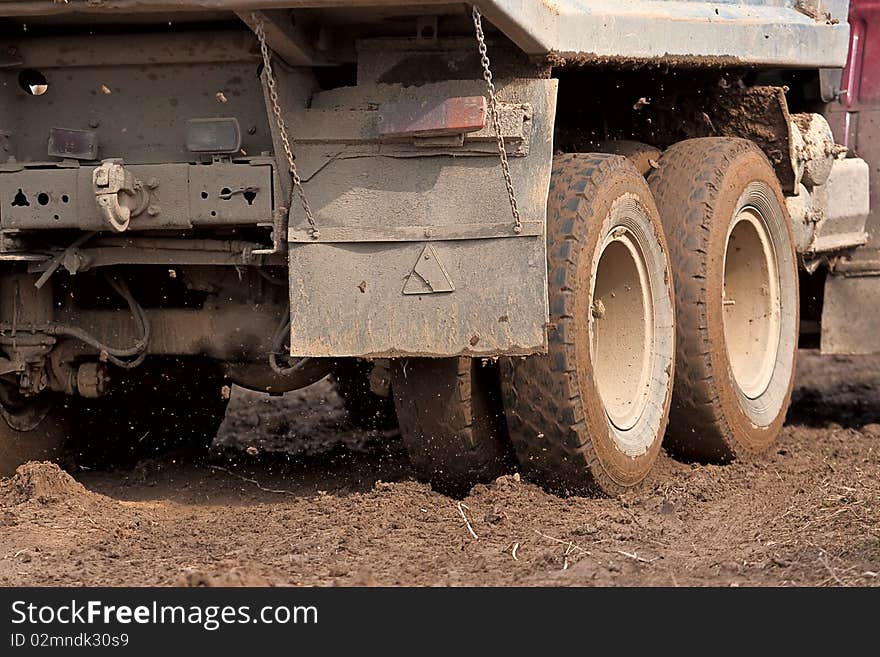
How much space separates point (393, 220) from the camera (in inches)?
199

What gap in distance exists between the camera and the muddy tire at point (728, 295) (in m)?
6.22

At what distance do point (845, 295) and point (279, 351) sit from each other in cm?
311

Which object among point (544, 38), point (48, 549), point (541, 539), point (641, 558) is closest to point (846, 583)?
point (641, 558)

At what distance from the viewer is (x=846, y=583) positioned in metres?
4.29

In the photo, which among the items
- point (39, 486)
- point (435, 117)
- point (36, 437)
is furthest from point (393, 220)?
point (36, 437)

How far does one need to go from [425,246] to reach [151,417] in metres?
2.26

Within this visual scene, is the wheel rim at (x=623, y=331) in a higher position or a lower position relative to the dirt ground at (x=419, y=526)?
higher

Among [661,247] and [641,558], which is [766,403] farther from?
[641,558]

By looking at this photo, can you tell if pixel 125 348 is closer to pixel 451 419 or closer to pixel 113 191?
pixel 113 191

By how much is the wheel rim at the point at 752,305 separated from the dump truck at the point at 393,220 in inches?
12.7

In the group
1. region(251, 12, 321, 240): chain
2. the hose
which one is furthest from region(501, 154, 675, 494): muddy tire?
the hose

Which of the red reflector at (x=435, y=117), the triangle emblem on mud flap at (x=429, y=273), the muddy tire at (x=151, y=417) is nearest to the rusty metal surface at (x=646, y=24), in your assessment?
the red reflector at (x=435, y=117)

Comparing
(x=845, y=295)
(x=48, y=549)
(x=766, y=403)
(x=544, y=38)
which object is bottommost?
(x=48, y=549)

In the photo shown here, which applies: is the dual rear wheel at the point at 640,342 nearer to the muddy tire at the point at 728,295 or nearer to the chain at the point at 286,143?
the muddy tire at the point at 728,295
